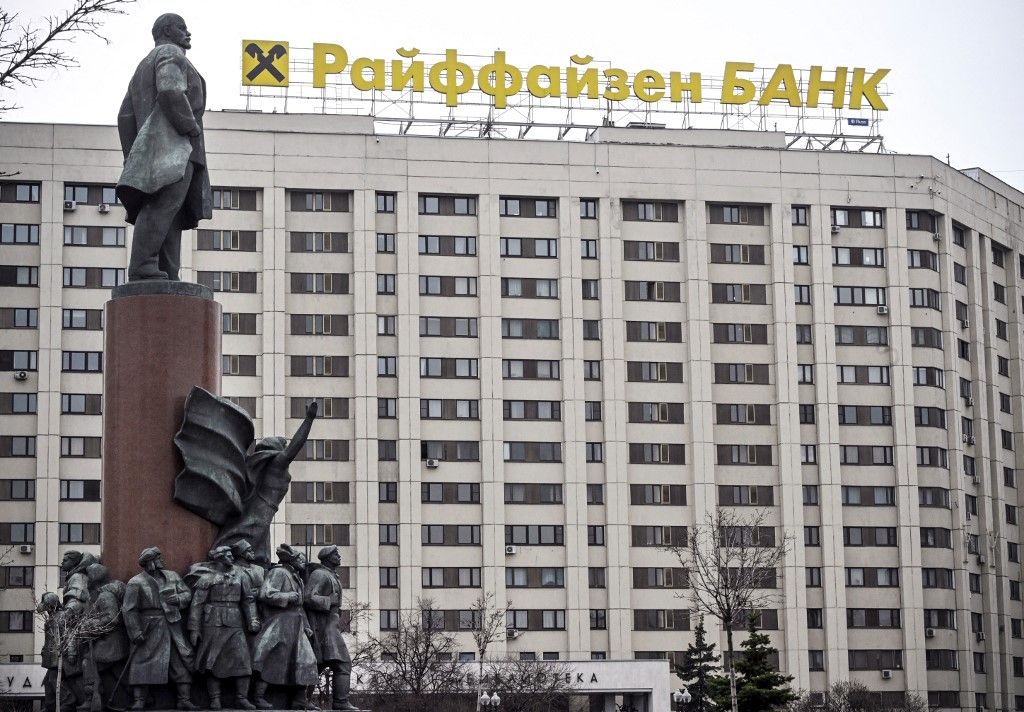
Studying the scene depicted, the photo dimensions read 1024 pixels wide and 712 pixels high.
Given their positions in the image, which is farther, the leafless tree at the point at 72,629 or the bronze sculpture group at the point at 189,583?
the bronze sculpture group at the point at 189,583

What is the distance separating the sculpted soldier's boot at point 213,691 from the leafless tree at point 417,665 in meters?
40.6

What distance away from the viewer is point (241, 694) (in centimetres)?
2298

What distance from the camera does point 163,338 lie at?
24.3 metres

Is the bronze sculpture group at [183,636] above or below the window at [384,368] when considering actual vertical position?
below

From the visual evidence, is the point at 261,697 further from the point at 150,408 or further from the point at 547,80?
the point at 547,80

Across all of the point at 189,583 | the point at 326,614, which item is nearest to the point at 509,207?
the point at 326,614

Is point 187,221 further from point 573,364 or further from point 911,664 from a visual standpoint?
point 911,664

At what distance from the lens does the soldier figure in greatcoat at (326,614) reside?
2388 centimetres

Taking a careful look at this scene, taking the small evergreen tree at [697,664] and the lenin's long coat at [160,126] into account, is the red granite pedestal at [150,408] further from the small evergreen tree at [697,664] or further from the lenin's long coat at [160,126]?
the small evergreen tree at [697,664]

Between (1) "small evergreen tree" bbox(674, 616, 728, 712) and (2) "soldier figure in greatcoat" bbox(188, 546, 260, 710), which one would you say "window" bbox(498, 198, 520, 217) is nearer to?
(1) "small evergreen tree" bbox(674, 616, 728, 712)

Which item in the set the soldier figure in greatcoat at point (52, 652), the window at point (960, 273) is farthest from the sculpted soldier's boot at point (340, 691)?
the window at point (960, 273)

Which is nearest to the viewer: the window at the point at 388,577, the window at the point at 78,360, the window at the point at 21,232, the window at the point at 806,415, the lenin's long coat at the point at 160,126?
the lenin's long coat at the point at 160,126

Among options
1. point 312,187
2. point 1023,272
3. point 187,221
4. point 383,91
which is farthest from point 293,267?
point 187,221

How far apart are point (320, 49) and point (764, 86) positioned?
19800 mm
